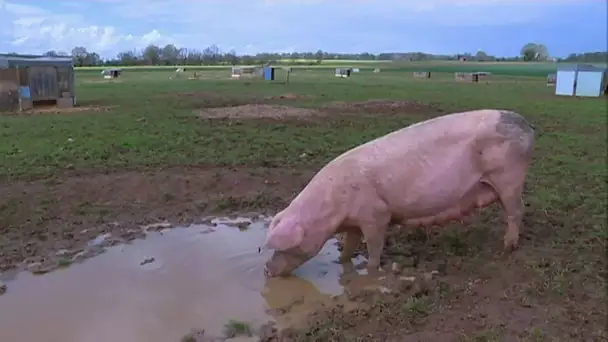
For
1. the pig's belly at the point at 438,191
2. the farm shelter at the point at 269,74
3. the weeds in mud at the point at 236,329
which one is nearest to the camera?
the weeds in mud at the point at 236,329

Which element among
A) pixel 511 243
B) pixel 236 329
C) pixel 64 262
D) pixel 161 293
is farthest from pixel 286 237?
pixel 511 243

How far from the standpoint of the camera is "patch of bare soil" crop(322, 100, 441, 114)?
21.2 m

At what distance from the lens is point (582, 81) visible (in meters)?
33.2

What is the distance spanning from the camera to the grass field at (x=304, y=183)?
5.15 m

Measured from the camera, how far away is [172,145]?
42.1 ft

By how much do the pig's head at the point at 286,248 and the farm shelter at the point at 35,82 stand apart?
17435mm

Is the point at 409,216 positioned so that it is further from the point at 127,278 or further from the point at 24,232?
the point at 24,232

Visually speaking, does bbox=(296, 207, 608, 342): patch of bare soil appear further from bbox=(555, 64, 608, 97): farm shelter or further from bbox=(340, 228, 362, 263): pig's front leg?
bbox=(555, 64, 608, 97): farm shelter

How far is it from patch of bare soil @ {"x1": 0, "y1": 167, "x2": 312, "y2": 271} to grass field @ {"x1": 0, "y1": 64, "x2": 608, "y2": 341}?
0.03m

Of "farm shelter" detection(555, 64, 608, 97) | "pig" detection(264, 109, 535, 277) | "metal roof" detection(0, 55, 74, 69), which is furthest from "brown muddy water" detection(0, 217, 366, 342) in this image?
"farm shelter" detection(555, 64, 608, 97)

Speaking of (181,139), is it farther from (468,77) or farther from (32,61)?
(468,77)

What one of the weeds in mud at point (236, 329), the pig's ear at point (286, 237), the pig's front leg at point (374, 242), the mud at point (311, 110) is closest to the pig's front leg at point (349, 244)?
the pig's front leg at point (374, 242)

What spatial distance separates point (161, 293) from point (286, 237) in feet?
4.47

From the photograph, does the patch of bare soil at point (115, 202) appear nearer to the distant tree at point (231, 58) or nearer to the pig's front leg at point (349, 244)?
the pig's front leg at point (349, 244)
